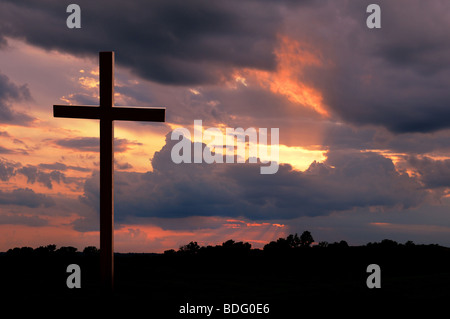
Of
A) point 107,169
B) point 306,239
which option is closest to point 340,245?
point 306,239

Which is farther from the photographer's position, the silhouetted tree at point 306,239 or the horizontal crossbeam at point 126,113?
the silhouetted tree at point 306,239

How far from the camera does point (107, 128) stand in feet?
49.4

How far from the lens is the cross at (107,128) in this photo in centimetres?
1470

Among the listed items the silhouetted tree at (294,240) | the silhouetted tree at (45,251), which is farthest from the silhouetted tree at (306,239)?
the silhouetted tree at (45,251)

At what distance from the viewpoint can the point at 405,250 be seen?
26609mm

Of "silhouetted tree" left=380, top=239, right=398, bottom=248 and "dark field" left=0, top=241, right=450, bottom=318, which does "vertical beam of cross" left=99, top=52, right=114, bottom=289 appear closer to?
"dark field" left=0, top=241, right=450, bottom=318

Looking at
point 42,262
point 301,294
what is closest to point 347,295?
point 301,294

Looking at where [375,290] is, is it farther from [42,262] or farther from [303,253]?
[42,262]

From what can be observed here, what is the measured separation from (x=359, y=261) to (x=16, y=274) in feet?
52.7

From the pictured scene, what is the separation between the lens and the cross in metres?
14.7

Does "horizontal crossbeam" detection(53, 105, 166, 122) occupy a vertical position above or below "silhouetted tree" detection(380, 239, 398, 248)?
above

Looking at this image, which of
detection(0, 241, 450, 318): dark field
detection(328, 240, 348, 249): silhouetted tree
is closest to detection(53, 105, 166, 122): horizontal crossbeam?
detection(0, 241, 450, 318): dark field

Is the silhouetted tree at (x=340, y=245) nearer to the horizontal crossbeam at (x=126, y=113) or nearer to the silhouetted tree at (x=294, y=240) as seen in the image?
the silhouetted tree at (x=294, y=240)
